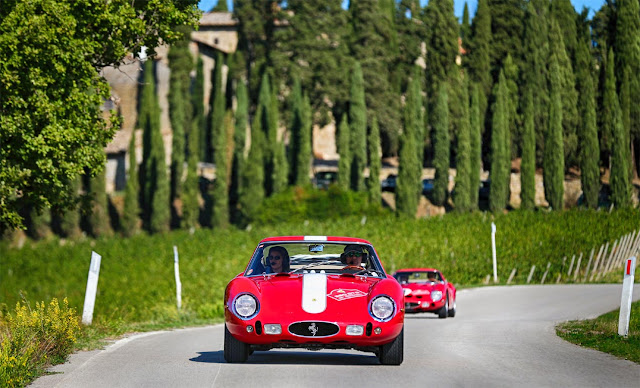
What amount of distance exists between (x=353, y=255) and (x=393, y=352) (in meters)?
1.59

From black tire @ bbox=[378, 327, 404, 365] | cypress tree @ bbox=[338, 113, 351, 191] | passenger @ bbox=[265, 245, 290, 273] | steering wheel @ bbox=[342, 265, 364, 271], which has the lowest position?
black tire @ bbox=[378, 327, 404, 365]

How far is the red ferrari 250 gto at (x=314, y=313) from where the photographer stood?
1148 centimetres

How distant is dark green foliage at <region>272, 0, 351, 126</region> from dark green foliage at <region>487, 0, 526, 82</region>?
12.6 metres

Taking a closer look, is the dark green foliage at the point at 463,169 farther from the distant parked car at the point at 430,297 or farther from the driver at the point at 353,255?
the driver at the point at 353,255

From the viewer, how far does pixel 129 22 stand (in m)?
22.6

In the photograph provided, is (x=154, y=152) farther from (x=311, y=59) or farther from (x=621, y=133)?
(x=621, y=133)

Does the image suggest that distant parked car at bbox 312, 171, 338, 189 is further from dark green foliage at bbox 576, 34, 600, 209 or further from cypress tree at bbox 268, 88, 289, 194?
dark green foliage at bbox 576, 34, 600, 209

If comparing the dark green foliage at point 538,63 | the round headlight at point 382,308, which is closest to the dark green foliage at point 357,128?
the dark green foliage at point 538,63

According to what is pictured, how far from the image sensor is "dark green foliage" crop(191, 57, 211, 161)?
3797 inches

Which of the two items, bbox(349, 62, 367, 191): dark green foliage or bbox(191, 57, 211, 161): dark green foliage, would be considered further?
bbox(191, 57, 211, 161): dark green foliage

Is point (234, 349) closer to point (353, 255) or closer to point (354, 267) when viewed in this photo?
point (354, 267)

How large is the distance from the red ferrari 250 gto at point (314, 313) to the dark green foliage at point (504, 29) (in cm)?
8273

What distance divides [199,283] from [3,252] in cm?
2608

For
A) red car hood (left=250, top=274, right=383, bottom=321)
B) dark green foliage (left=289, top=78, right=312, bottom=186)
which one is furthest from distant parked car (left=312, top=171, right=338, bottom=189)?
red car hood (left=250, top=274, right=383, bottom=321)
